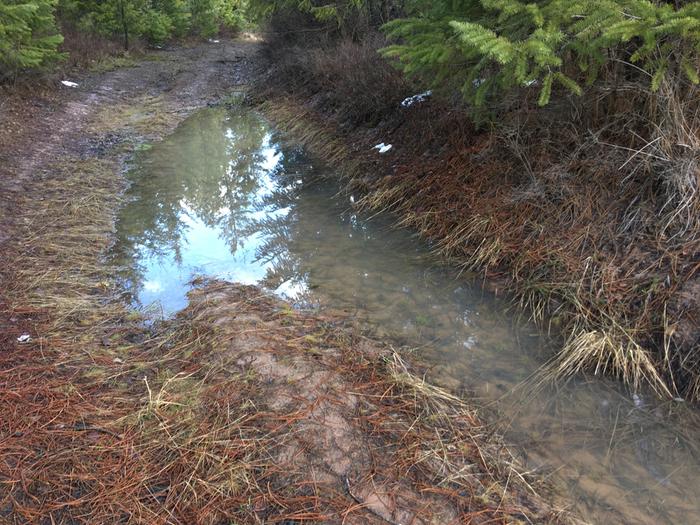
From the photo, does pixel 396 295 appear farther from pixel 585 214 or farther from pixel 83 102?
pixel 83 102

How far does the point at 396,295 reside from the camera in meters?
5.32

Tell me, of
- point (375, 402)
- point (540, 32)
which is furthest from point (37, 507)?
point (540, 32)

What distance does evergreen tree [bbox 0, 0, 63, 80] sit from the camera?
8.70 m

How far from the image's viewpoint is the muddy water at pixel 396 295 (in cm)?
330

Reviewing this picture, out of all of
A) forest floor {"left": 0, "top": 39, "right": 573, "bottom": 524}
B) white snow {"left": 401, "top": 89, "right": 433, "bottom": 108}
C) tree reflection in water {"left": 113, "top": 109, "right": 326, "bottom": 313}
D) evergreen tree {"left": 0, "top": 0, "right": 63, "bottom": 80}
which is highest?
evergreen tree {"left": 0, "top": 0, "right": 63, "bottom": 80}

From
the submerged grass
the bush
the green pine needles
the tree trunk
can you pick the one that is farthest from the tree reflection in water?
the tree trunk

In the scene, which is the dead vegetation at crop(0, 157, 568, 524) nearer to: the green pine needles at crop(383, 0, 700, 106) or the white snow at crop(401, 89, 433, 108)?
the green pine needles at crop(383, 0, 700, 106)

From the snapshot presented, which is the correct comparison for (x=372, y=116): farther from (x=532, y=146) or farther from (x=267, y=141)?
(x=532, y=146)

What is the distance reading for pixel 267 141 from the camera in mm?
11391

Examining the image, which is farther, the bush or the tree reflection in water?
the bush

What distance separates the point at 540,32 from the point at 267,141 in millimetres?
8271

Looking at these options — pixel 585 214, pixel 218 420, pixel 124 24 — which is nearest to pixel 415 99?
pixel 585 214

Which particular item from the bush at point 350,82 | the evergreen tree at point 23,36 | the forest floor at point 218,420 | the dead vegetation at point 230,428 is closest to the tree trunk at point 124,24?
the evergreen tree at point 23,36

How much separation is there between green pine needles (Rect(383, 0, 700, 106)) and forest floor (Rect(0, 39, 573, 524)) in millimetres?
2645
